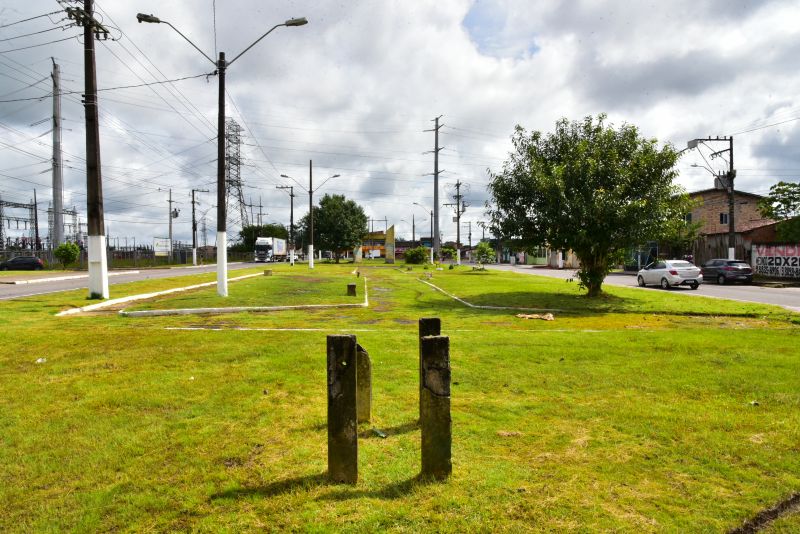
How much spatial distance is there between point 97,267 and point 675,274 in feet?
82.2

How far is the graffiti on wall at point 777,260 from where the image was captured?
104ft

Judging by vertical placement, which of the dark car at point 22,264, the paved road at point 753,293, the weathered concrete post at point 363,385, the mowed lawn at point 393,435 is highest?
the dark car at point 22,264

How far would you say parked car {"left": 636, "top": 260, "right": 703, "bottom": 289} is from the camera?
24.9 m

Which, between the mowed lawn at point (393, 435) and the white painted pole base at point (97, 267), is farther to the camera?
the white painted pole base at point (97, 267)

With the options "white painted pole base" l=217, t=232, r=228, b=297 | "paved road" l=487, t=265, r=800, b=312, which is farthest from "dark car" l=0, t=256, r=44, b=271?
"paved road" l=487, t=265, r=800, b=312

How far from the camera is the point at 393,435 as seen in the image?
4.16 metres

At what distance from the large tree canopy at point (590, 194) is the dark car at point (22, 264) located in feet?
129

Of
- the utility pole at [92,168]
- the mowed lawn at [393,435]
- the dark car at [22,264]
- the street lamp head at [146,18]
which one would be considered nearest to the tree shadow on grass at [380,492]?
the mowed lawn at [393,435]

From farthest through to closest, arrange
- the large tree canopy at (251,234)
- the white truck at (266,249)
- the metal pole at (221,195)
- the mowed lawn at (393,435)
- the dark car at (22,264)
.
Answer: the large tree canopy at (251,234) → the white truck at (266,249) → the dark car at (22,264) → the metal pole at (221,195) → the mowed lawn at (393,435)

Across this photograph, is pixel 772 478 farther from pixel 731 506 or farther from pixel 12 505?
pixel 12 505

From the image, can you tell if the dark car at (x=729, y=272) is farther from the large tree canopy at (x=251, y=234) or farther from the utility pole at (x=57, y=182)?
the large tree canopy at (x=251, y=234)

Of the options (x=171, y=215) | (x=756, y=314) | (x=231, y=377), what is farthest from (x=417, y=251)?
(x=231, y=377)

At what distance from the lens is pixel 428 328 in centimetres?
439

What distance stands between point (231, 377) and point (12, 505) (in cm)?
281
